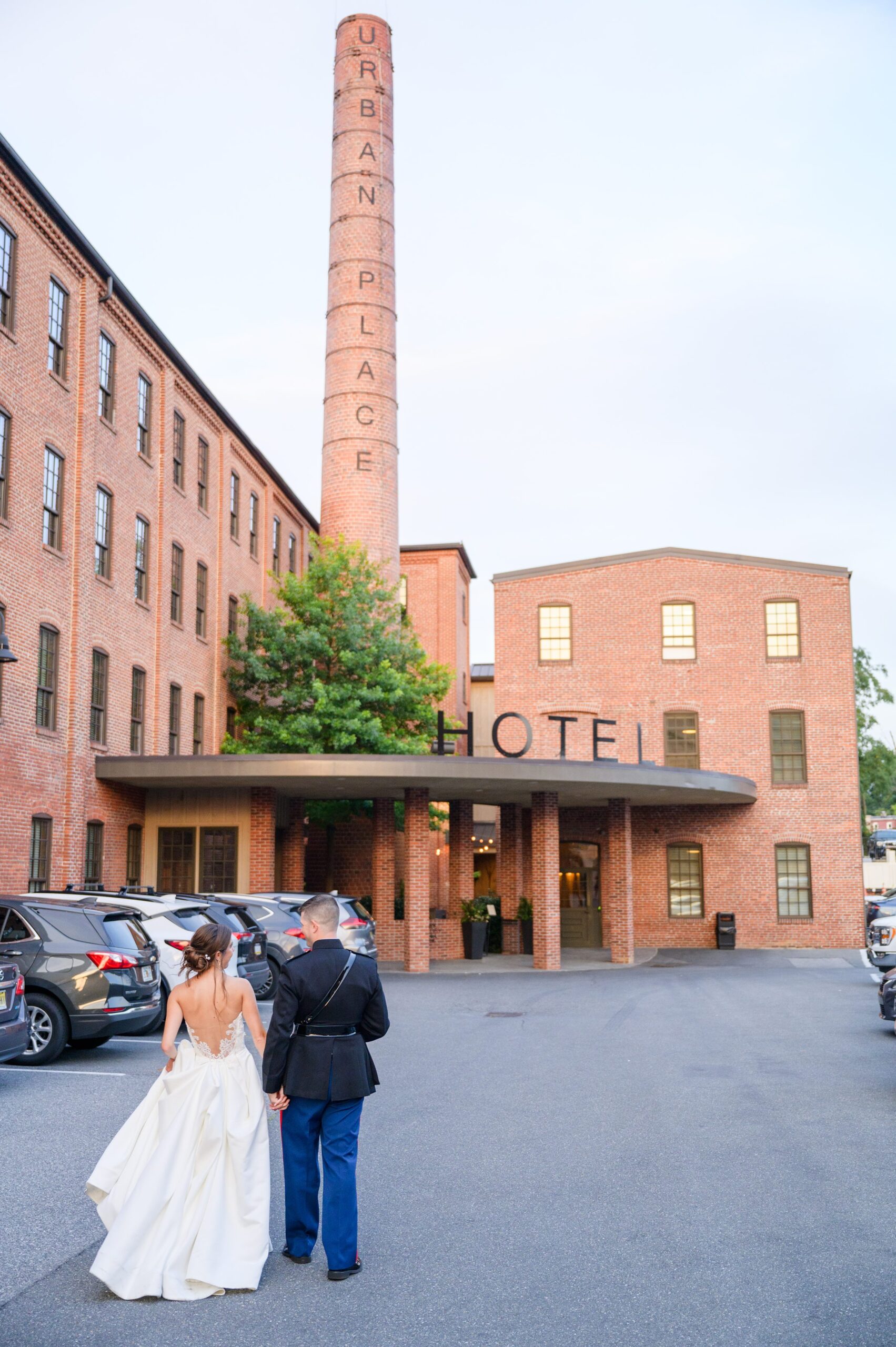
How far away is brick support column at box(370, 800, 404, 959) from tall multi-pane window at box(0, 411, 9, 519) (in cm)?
1182

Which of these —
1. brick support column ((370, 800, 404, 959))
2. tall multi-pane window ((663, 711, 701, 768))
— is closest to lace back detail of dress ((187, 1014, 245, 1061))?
brick support column ((370, 800, 404, 959))

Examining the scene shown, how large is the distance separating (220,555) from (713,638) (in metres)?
13.5

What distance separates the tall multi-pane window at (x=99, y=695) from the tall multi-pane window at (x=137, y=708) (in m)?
1.60

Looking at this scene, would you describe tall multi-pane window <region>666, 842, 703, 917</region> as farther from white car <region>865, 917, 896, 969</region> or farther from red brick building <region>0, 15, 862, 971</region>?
white car <region>865, 917, 896, 969</region>

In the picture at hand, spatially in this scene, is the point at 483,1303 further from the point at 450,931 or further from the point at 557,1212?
the point at 450,931

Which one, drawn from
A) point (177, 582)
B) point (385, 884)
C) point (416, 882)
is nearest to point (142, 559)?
point (177, 582)

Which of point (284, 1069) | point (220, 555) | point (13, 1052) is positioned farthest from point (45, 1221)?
point (220, 555)

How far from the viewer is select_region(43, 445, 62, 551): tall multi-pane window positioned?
23.7 metres

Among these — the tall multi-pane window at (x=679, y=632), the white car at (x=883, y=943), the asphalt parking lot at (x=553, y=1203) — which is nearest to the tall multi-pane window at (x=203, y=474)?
the tall multi-pane window at (x=679, y=632)

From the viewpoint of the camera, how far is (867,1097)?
11000 millimetres

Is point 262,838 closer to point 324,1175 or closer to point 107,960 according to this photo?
point 107,960

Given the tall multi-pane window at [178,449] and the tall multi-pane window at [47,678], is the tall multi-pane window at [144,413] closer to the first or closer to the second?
the tall multi-pane window at [178,449]

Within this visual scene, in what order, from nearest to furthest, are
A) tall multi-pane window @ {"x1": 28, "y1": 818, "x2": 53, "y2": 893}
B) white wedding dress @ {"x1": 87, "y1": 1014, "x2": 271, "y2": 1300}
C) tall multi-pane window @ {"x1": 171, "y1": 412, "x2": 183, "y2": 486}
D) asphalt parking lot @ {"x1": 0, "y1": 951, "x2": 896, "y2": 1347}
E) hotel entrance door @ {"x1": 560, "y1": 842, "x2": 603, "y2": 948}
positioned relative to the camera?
asphalt parking lot @ {"x1": 0, "y1": 951, "x2": 896, "y2": 1347}
white wedding dress @ {"x1": 87, "y1": 1014, "x2": 271, "y2": 1300}
tall multi-pane window @ {"x1": 28, "y1": 818, "x2": 53, "y2": 893}
tall multi-pane window @ {"x1": 171, "y1": 412, "x2": 183, "y2": 486}
hotel entrance door @ {"x1": 560, "y1": 842, "x2": 603, "y2": 948}

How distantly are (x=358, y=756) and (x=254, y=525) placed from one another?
51.3 feet
